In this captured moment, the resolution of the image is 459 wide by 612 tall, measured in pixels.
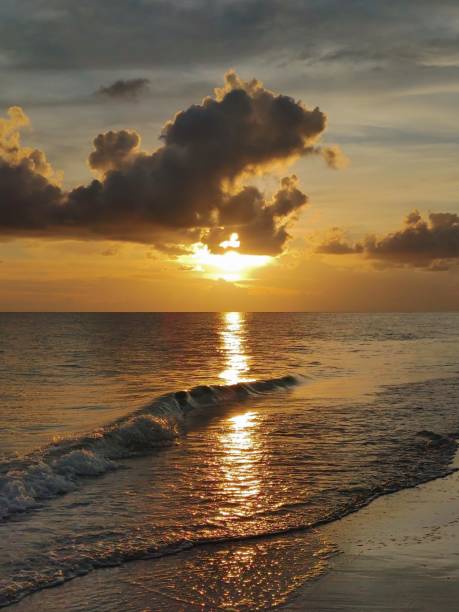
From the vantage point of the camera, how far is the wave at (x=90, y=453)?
527 inches

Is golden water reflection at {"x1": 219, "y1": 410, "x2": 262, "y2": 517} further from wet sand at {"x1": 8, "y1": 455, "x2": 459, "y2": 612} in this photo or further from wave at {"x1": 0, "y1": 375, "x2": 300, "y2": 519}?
wave at {"x1": 0, "y1": 375, "x2": 300, "y2": 519}

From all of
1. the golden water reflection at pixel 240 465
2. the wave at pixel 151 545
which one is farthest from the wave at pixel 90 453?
the wave at pixel 151 545

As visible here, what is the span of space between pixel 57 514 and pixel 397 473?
8.12 metres

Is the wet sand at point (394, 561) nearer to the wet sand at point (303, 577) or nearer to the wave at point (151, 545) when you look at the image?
the wet sand at point (303, 577)

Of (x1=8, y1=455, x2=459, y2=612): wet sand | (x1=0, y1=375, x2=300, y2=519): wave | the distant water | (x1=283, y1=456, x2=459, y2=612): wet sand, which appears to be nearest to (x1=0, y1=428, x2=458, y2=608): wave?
the distant water

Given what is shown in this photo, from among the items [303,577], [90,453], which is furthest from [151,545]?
[90,453]

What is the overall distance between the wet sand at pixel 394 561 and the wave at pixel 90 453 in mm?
6261

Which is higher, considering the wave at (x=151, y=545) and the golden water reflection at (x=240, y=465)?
the wave at (x=151, y=545)

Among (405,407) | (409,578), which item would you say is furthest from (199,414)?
(409,578)

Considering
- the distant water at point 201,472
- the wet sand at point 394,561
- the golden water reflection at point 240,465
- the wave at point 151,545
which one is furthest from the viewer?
the golden water reflection at point 240,465

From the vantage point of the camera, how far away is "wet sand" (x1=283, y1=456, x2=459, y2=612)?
815 cm

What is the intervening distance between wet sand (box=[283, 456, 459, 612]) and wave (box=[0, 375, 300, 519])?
6.26 metres

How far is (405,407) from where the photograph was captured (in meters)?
27.1

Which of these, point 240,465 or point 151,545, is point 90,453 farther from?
point 151,545
